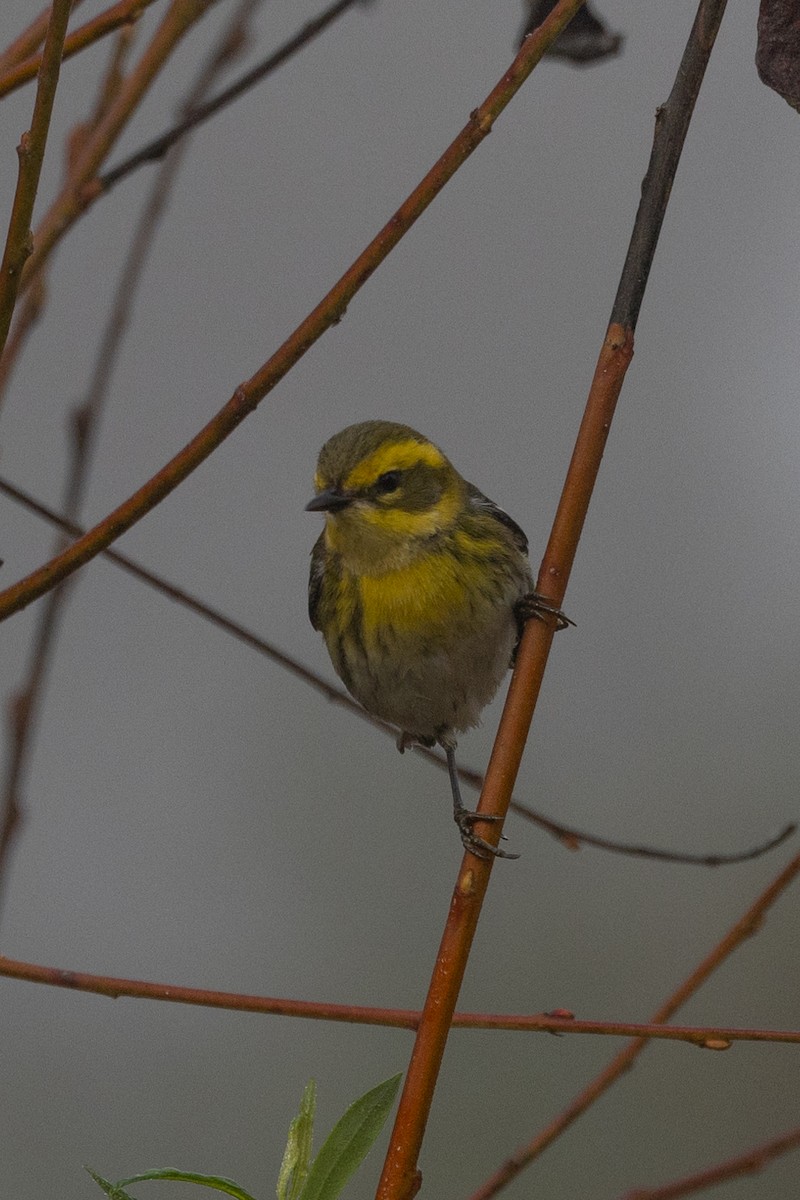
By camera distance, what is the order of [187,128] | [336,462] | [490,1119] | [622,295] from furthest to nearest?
[490,1119], [336,462], [187,128], [622,295]

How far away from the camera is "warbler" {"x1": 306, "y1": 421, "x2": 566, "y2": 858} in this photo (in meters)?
3.17

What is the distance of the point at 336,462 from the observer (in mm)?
3105

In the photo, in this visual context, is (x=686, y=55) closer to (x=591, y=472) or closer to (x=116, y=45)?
(x=591, y=472)

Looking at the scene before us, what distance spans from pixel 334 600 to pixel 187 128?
1.60m

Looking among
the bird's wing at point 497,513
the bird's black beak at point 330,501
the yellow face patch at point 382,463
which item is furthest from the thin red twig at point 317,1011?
the bird's wing at point 497,513

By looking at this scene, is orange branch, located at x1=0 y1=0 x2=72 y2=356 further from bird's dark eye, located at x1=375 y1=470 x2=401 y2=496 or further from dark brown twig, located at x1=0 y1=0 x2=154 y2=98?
bird's dark eye, located at x1=375 y1=470 x2=401 y2=496

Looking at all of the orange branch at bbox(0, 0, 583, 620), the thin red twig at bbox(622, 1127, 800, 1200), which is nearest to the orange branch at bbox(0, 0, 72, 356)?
the orange branch at bbox(0, 0, 583, 620)

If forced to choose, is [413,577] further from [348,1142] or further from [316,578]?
[348,1142]

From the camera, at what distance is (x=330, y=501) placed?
304 cm

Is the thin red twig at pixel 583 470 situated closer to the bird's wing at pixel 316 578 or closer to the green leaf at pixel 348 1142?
the green leaf at pixel 348 1142

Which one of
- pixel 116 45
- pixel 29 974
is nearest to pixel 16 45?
pixel 116 45

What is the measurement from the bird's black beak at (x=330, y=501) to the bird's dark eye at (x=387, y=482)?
7 cm

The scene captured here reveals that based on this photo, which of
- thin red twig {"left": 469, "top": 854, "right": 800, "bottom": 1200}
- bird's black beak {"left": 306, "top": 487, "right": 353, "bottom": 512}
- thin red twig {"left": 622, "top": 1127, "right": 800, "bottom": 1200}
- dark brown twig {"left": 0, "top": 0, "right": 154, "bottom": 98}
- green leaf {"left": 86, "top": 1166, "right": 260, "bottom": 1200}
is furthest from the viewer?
bird's black beak {"left": 306, "top": 487, "right": 353, "bottom": 512}

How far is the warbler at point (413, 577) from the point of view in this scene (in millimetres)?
3174
